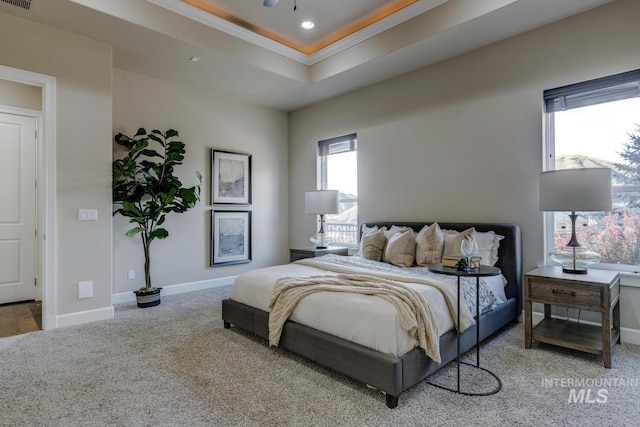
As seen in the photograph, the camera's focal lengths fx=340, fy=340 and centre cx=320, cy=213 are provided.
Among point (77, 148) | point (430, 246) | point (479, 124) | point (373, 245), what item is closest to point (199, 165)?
point (77, 148)

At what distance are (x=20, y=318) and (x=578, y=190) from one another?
570cm

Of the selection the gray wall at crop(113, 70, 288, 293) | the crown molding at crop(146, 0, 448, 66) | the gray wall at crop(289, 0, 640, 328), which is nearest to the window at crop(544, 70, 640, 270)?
the gray wall at crop(289, 0, 640, 328)

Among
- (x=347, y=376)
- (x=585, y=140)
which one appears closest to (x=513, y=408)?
(x=347, y=376)

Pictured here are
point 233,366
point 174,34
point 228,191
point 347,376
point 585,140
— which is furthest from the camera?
point 228,191

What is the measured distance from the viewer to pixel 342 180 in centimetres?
548

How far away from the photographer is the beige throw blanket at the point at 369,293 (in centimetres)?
210

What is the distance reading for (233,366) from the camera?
255 cm

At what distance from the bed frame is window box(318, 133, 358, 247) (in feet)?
6.32

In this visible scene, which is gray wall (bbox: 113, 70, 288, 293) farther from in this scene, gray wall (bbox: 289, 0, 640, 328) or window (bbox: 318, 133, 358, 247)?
gray wall (bbox: 289, 0, 640, 328)

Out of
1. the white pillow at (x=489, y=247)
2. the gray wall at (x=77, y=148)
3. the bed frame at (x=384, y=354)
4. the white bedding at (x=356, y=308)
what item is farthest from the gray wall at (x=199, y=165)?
the white pillow at (x=489, y=247)

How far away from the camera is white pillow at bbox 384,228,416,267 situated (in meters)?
3.59

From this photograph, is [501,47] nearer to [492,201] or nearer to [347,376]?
[492,201]

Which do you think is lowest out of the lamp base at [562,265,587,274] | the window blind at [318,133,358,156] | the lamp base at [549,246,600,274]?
the lamp base at [562,265,587,274]

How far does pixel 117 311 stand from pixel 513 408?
4.03 meters
